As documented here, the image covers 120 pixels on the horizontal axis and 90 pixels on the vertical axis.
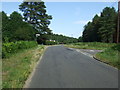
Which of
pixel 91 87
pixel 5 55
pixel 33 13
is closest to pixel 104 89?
pixel 91 87

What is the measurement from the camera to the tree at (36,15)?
3233 inches

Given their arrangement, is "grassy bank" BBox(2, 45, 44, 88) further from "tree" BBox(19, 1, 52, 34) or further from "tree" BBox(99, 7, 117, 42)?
"tree" BBox(99, 7, 117, 42)

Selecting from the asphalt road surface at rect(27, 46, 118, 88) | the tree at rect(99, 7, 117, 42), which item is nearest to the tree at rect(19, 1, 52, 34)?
the tree at rect(99, 7, 117, 42)

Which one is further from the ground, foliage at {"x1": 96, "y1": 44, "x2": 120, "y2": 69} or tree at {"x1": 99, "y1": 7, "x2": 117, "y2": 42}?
tree at {"x1": 99, "y1": 7, "x2": 117, "y2": 42}

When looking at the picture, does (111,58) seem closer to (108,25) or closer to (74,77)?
(74,77)

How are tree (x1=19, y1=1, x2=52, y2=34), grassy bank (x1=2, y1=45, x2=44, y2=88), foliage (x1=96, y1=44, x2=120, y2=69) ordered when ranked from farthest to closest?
tree (x1=19, y1=1, x2=52, y2=34)
foliage (x1=96, y1=44, x2=120, y2=69)
grassy bank (x1=2, y1=45, x2=44, y2=88)

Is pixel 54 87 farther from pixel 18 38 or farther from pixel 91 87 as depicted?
pixel 18 38

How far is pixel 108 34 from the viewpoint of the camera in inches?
3748

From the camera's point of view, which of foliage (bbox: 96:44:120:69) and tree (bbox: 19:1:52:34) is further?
tree (bbox: 19:1:52:34)

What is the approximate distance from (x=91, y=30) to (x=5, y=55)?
101 meters

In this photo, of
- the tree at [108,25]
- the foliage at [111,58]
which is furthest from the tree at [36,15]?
the foliage at [111,58]

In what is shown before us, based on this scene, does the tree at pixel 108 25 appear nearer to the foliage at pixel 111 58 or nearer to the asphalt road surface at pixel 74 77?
the foliage at pixel 111 58

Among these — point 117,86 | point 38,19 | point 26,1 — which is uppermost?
point 26,1

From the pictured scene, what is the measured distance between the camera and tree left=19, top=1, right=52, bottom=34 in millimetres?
82125
